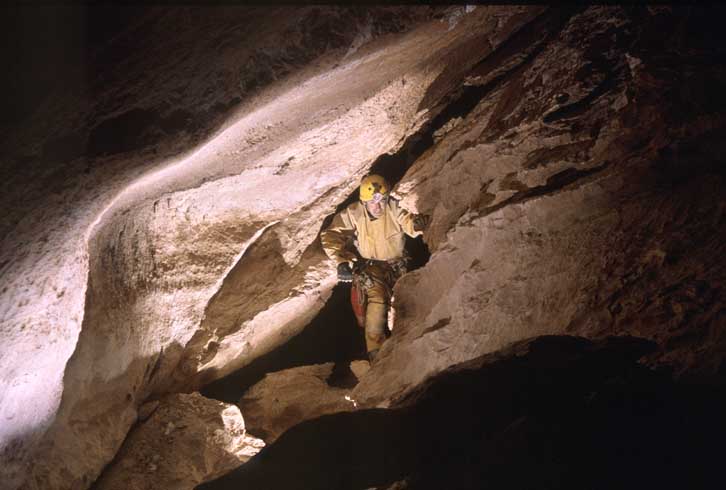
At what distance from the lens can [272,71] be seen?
2.53 metres

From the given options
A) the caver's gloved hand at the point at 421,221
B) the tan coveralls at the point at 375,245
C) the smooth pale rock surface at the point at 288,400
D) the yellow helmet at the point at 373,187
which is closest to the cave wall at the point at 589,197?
the caver's gloved hand at the point at 421,221

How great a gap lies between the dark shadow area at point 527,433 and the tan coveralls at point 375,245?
92cm

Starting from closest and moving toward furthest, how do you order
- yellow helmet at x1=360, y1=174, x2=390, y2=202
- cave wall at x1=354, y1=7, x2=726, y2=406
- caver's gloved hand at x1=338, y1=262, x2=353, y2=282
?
cave wall at x1=354, y1=7, x2=726, y2=406, yellow helmet at x1=360, y1=174, x2=390, y2=202, caver's gloved hand at x1=338, y1=262, x2=353, y2=282

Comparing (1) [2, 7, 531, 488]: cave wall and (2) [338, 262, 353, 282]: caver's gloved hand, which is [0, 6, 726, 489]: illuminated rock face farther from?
(2) [338, 262, 353, 282]: caver's gloved hand

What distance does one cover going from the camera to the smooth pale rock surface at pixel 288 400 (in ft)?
13.7

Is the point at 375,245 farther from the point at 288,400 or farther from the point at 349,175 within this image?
the point at 288,400

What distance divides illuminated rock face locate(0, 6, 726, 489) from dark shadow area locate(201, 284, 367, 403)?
41 centimetres

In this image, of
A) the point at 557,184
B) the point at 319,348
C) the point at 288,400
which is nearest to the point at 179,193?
the point at 288,400

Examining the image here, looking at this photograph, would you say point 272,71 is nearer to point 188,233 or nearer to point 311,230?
point 188,233

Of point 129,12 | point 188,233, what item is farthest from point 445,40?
point 188,233

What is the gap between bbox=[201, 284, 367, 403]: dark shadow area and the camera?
4.75 meters

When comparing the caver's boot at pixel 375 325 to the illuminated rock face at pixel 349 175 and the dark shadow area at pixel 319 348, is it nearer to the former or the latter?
the illuminated rock face at pixel 349 175

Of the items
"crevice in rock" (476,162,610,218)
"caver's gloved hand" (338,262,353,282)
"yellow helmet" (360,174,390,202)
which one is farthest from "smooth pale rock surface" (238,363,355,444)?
"crevice in rock" (476,162,610,218)

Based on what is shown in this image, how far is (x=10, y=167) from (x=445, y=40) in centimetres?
312
